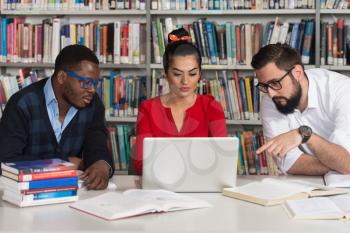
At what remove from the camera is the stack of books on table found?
184cm

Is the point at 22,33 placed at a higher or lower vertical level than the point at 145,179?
higher

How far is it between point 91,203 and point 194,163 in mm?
363

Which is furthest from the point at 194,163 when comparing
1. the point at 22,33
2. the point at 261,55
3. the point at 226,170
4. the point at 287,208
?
the point at 22,33

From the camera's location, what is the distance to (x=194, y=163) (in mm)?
1960

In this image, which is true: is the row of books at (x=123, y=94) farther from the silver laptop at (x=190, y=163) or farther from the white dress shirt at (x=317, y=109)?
the silver laptop at (x=190, y=163)

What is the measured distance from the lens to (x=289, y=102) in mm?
2494

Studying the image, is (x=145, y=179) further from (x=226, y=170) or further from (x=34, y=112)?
(x=34, y=112)

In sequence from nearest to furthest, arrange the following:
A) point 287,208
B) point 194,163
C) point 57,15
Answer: point 287,208 → point 194,163 → point 57,15

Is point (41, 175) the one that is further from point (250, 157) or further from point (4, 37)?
point (4, 37)

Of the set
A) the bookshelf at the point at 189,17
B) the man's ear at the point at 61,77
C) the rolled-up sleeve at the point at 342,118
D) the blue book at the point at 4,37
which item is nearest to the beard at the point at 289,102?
the rolled-up sleeve at the point at 342,118

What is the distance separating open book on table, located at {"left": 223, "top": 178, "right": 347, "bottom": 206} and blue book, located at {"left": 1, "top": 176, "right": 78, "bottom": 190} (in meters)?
0.51

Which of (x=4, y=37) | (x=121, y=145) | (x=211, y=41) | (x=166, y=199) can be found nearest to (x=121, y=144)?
(x=121, y=145)

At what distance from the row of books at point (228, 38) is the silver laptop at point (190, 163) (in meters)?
1.88

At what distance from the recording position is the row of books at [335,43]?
3.68 meters
